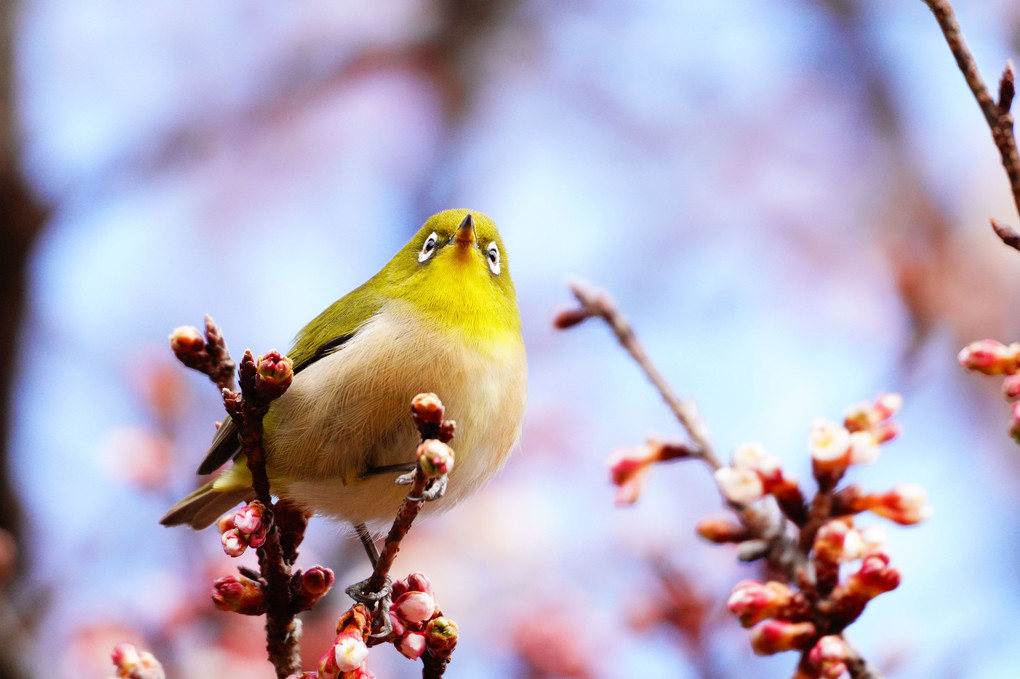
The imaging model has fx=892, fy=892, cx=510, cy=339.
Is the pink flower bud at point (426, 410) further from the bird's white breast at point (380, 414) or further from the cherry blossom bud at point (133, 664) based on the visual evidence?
the bird's white breast at point (380, 414)

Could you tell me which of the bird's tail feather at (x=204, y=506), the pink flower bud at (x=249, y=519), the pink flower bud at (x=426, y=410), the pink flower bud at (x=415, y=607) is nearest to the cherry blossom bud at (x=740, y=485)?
the pink flower bud at (x=426, y=410)

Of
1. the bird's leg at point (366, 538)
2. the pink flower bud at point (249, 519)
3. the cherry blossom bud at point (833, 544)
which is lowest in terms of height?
the bird's leg at point (366, 538)

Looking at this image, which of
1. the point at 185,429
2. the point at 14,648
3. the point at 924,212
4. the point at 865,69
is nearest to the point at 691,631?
the point at 14,648

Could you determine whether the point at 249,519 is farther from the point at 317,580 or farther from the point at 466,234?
the point at 466,234

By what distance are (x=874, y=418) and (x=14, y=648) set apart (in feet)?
8.12

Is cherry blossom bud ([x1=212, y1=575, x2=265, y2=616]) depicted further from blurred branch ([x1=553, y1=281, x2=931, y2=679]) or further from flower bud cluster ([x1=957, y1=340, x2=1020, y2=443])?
flower bud cluster ([x1=957, y1=340, x2=1020, y2=443])

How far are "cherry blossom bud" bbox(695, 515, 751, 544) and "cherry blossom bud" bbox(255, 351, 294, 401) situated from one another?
80 centimetres

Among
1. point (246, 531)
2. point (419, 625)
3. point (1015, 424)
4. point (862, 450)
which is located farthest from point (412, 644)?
point (1015, 424)

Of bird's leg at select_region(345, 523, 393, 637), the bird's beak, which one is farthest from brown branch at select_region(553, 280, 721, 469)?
the bird's beak

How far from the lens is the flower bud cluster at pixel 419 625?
5.56 ft

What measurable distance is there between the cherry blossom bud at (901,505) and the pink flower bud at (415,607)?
2.71 feet

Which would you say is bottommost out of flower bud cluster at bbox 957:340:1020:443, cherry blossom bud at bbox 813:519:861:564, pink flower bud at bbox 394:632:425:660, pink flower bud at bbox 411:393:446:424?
cherry blossom bud at bbox 813:519:861:564

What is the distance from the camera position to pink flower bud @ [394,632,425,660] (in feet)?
5.61

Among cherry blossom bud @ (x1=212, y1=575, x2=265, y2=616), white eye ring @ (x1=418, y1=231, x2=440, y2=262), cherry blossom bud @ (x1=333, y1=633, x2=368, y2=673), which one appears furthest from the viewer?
white eye ring @ (x1=418, y1=231, x2=440, y2=262)
